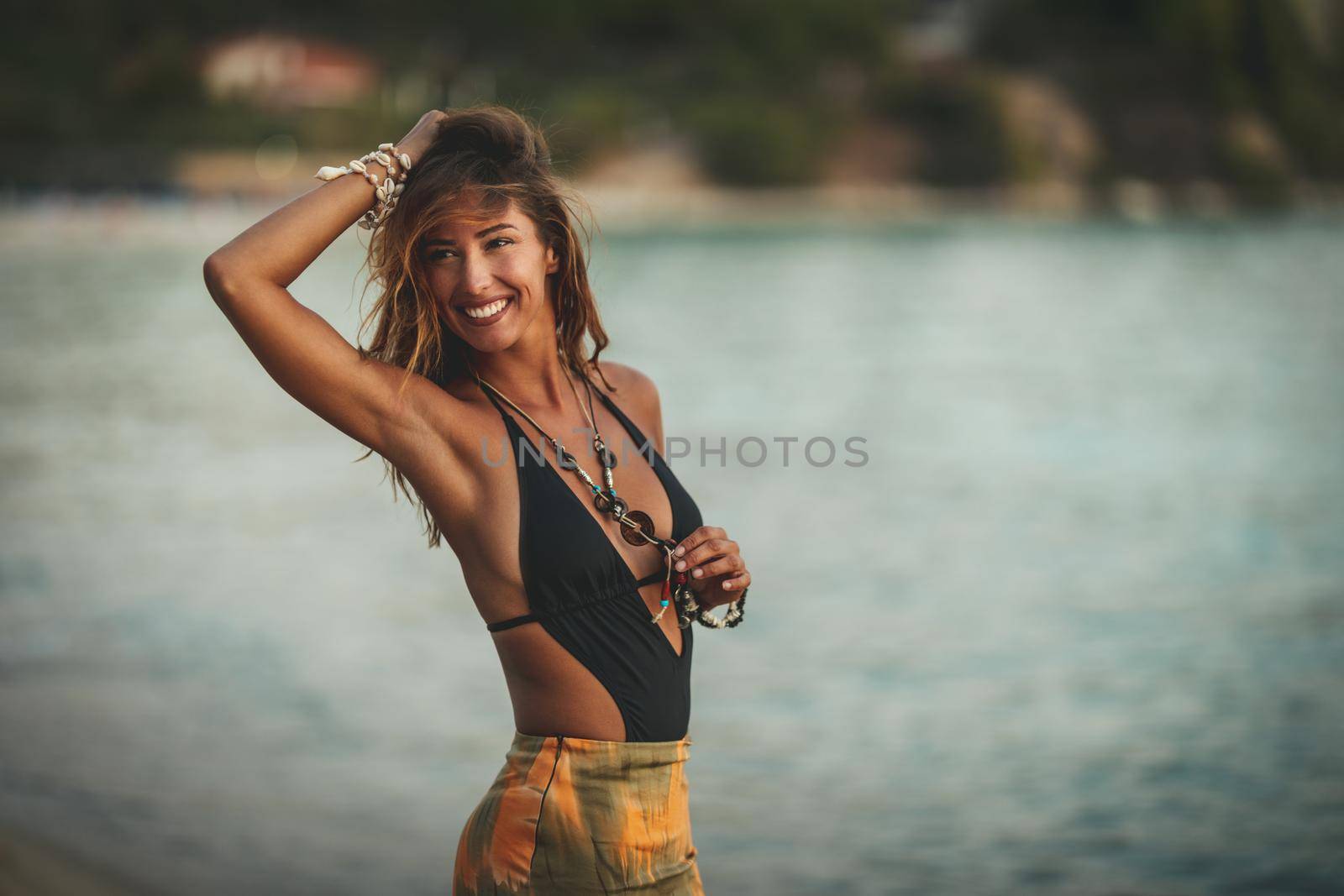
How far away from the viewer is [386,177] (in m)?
2.27

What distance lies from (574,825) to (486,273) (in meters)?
0.90

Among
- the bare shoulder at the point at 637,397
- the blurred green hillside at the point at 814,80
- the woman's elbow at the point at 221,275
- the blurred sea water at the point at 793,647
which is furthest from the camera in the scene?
the blurred green hillside at the point at 814,80

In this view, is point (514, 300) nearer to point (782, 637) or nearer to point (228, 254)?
point (228, 254)

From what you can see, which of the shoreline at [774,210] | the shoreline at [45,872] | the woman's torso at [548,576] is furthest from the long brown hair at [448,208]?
the shoreline at [774,210]

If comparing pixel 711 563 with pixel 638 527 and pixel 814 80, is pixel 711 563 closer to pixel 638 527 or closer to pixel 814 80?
pixel 638 527

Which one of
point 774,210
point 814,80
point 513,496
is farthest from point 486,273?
point 814,80

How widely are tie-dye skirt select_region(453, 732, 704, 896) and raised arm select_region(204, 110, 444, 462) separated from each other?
0.57 meters

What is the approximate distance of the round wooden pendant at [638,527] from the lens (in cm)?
235

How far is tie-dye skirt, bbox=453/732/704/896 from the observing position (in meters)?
2.23

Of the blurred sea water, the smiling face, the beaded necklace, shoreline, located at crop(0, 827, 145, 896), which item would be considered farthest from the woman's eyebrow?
the blurred sea water

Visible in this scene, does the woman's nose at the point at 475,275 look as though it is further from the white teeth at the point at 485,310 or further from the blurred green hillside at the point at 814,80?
the blurred green hillside at the point at 814,80

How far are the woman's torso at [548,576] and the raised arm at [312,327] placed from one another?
7 cm

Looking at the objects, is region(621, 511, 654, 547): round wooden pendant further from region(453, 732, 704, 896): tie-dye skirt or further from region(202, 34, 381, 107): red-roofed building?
region(202, 34, 381, 107): red-roofed building

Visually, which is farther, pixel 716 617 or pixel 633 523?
pixel 716 617
